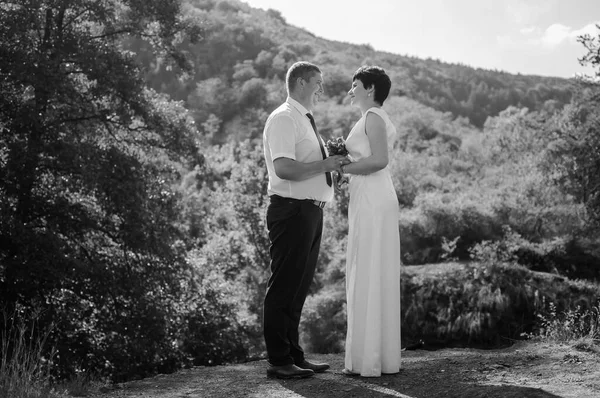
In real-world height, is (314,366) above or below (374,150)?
below

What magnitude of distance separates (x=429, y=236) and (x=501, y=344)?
4526mm

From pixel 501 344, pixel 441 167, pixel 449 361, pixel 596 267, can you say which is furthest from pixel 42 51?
pixel 441 167

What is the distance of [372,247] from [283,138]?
116cm

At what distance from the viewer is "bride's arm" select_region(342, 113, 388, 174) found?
567 centimetres

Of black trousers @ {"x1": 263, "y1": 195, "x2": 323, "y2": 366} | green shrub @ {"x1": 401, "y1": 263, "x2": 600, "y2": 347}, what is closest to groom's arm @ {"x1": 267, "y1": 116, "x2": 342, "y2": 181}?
black trousers @ {"x1": 263, "y1": 195, "x2": 323, "y2": 366}

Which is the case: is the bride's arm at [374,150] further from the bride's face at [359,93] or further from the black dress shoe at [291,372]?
the black dress shoe at [291,372]

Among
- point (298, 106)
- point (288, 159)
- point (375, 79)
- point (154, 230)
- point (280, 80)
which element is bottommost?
point (154, 230)

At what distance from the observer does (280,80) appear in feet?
181

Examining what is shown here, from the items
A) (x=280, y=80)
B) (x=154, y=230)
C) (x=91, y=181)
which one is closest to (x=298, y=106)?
(x=91, y=181)

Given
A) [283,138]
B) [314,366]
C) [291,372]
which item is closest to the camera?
[283,138]

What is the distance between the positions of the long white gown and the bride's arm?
8 centimetres

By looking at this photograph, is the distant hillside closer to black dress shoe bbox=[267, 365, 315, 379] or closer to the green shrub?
the green shrub

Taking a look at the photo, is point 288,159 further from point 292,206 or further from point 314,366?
point 314,366

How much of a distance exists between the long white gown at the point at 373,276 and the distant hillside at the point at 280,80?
1548 inches
